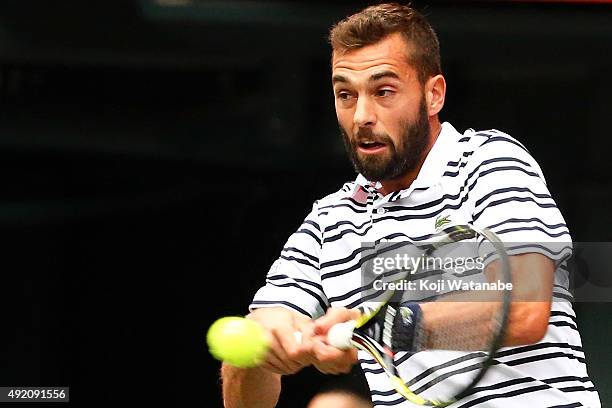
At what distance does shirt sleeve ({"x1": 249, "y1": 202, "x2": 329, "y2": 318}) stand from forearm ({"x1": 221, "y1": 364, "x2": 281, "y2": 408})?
0.14 meters

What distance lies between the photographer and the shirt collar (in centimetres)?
271

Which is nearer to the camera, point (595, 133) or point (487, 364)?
point (487, 364)

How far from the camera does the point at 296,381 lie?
3.49m

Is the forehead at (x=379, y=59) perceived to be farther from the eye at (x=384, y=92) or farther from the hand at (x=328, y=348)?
the hand at (x=328, y=348)

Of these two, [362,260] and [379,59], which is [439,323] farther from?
[379,59]

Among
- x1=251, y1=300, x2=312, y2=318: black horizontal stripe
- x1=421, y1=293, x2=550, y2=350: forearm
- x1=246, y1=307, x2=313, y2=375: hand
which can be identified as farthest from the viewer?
x1=251, y1=300, x2=312, y2=318: black horizontal stripe

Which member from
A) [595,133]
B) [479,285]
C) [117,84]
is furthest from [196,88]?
[479,285]

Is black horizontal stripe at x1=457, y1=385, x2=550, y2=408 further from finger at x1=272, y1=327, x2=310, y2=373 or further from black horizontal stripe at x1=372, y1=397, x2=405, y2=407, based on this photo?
finger at x1=272, y1=327, x2=310, y2=373

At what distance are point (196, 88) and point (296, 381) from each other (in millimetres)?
837

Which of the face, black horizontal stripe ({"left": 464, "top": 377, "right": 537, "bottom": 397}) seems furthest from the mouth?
black horizontal stripe ({"left": 464, "top": 377, "right": 537, "bottom": 397})

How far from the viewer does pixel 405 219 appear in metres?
2.72

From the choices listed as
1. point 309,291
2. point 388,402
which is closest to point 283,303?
point 309,291

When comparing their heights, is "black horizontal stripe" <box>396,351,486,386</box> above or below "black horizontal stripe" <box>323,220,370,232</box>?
below

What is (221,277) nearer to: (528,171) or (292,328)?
(292,328)
